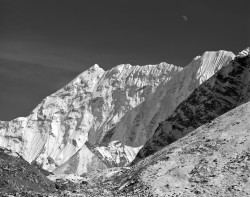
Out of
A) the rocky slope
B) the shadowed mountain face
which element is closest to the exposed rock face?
the shadowed mountain face

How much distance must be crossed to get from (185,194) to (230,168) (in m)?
8.75

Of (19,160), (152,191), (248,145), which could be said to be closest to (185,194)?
(152,191)

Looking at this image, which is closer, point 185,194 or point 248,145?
point 185,194

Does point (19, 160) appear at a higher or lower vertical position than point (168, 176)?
higher

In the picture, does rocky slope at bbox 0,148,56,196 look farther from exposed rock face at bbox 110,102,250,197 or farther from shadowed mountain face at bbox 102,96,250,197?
exposed rock face at bbox 110,102,250,197

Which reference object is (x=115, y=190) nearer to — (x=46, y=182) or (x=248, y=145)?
(x=46, y=182)

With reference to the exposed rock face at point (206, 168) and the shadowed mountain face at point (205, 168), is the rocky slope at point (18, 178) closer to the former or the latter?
the shadowed mountain face at point (205, 168)

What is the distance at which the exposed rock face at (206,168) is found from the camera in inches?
3548

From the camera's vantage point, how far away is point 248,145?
101 meters

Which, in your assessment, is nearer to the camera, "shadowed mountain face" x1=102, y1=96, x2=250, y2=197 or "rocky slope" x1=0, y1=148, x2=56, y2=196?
"rocky slope" x1=0, y1=148, x2=56, y2=196

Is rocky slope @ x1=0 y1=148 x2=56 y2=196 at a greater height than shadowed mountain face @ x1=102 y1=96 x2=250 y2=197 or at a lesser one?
greater

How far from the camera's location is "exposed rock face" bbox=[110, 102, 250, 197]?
90.1 m

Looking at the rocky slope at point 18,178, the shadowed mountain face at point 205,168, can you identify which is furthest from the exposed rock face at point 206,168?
the rocky slope at point 18,178

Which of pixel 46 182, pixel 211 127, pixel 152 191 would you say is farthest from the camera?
pixel 211 127
